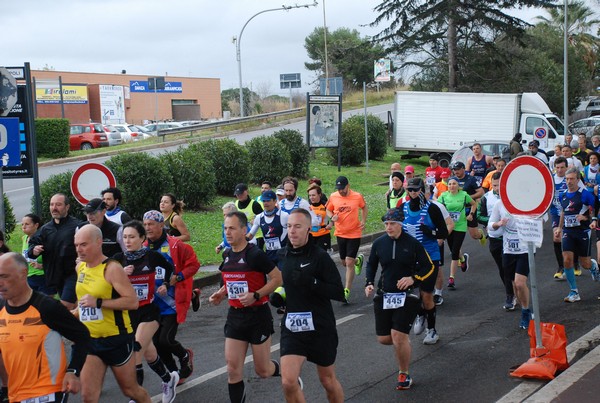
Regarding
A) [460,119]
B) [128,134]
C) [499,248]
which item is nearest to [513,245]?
[499,248]

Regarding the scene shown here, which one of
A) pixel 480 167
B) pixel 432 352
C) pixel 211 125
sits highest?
pixel 211 125

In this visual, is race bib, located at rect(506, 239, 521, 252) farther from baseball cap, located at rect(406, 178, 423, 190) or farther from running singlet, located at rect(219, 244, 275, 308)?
running singlet, located at rect(219, 244, 275, 308)

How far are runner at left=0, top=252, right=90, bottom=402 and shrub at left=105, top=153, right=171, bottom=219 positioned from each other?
38.5 feet

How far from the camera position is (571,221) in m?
11.4

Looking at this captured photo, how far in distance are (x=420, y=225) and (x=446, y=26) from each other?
33.8m

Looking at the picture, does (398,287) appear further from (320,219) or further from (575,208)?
(575,208)

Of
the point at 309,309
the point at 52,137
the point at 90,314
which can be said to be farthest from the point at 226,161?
the point at 90,314

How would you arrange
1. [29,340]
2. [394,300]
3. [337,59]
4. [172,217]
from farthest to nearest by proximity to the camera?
[337,59], [172,217], [394,300], [29,340]

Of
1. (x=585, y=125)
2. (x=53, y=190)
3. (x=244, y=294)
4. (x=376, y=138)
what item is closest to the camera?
(x=244, y=294)

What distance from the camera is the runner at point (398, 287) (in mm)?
7574

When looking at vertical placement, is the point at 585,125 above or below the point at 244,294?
above

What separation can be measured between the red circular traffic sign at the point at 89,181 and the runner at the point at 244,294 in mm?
4629

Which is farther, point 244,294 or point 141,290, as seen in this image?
point 141,290

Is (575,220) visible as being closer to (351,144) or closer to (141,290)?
(141,290)
